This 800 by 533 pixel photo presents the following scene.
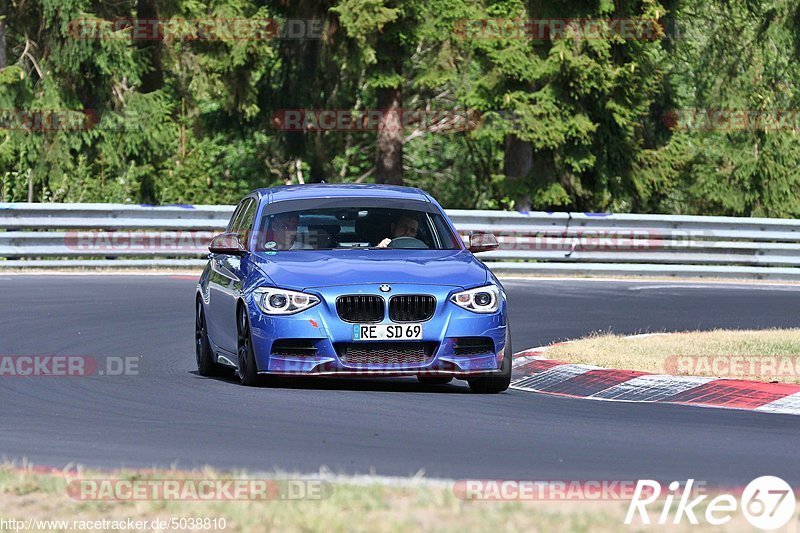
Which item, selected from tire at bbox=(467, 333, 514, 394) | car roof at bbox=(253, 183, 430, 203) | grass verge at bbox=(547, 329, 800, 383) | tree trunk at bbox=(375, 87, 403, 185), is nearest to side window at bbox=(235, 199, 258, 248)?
car roof at bbox=(253, 183, 430, 203)

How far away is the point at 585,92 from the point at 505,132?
5.94 feet

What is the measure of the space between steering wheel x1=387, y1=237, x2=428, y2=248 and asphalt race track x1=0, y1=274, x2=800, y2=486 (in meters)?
1.09

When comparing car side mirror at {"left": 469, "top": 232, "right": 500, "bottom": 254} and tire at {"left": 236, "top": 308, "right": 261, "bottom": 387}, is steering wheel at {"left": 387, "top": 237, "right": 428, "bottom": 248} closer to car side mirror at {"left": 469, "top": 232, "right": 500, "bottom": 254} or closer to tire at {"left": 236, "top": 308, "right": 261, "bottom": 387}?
car side mirror at {"left": 469, "top": 232, "right": 500, "bottom": 254}

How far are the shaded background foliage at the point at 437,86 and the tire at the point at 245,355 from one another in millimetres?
20161

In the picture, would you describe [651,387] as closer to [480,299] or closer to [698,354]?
[480,299]

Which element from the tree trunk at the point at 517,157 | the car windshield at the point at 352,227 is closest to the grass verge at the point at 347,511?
the car windshield at the point at 352,227

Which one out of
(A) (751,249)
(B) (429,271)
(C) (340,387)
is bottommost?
(A) (751,249)

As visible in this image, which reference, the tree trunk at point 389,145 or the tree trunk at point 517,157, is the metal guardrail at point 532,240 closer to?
the tree trunk at point 517,157

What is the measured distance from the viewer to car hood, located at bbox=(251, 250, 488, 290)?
38.5 feet

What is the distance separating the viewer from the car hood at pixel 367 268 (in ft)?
38.5

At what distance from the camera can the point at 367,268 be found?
39.0ft

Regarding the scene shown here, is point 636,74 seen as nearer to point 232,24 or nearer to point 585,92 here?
point 585,92

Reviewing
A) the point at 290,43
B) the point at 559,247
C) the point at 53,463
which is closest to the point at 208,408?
the point at 53,463

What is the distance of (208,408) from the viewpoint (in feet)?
35.3
